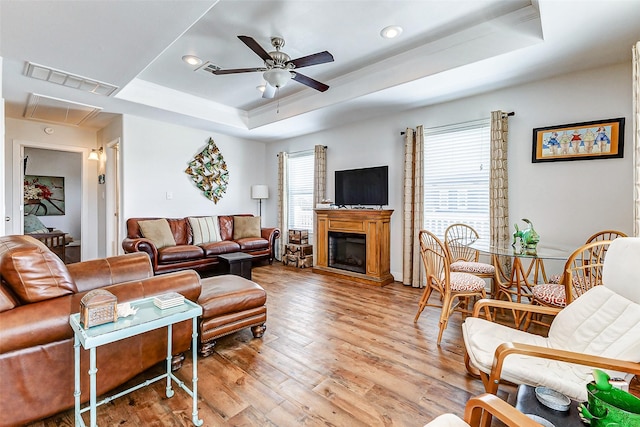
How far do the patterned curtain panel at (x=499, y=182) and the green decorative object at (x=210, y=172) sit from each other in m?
4.74

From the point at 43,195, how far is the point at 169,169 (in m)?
4.77

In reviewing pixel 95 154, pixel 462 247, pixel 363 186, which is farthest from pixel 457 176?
pixel 95 154

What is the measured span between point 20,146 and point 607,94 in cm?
824

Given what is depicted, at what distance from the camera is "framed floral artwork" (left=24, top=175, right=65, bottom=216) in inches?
283

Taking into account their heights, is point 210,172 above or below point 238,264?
above

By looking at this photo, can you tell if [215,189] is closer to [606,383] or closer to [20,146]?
[20,146]

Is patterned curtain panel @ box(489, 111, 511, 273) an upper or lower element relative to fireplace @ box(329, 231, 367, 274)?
upper

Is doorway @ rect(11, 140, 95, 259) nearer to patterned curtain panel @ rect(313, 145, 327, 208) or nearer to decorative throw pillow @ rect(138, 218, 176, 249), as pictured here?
decorative throw pillow @ rect(138, 218, 176, 249)

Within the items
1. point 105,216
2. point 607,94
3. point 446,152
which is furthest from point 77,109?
point 607,94

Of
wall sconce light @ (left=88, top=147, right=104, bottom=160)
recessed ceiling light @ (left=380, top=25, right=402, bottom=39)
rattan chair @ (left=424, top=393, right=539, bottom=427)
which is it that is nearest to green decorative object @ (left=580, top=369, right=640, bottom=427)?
rattan chair @ (left=424, top=393, right=539, bottom=427)

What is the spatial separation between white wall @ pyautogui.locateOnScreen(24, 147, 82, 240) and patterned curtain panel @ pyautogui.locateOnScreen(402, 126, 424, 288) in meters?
7.86

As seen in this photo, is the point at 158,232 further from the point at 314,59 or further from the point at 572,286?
the point at 572,286

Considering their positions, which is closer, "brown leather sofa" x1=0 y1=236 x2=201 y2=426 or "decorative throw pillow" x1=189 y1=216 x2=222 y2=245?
"brown leather sofa" x1=0 y1=236 x2=201 y2=426

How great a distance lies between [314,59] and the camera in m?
2.67
